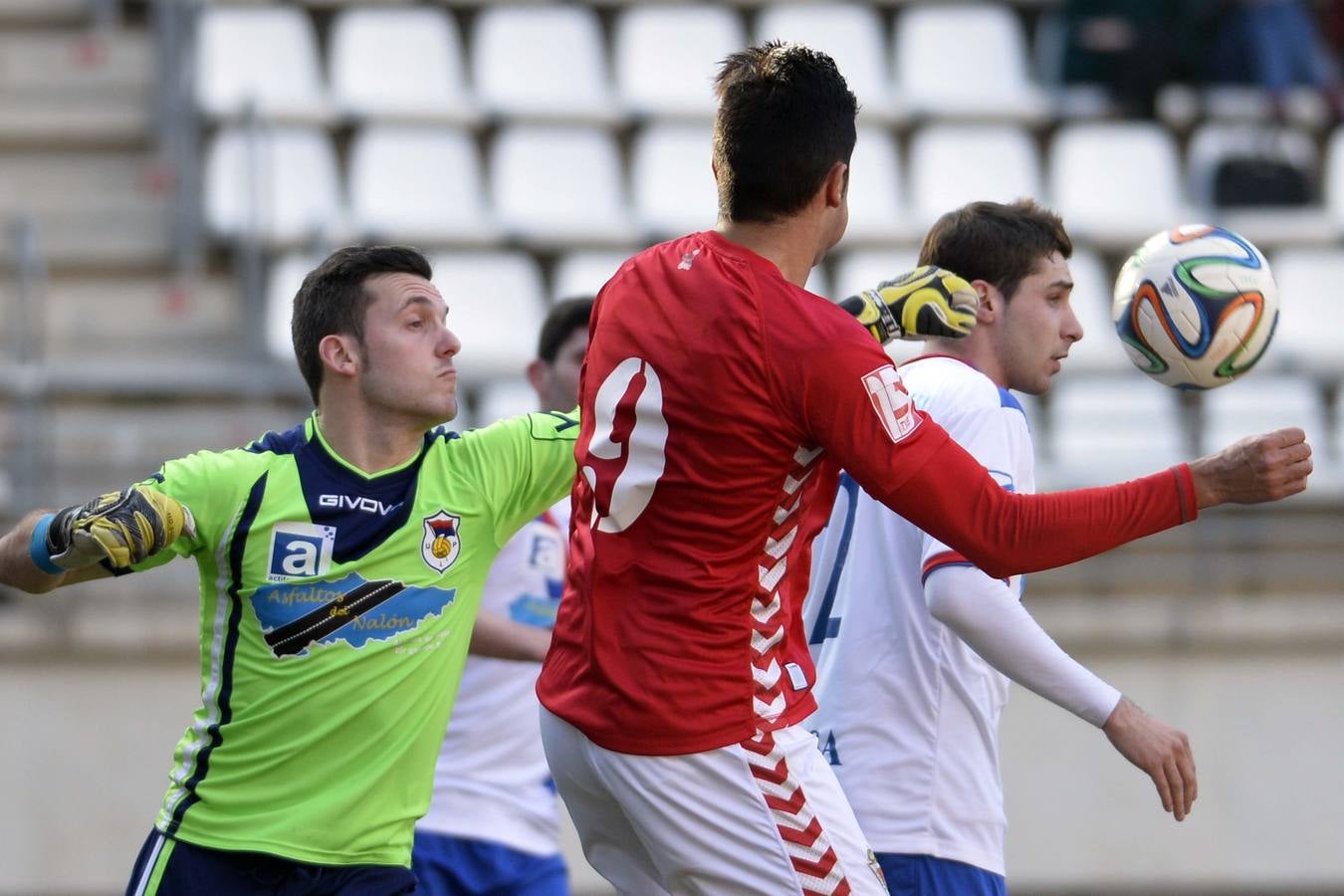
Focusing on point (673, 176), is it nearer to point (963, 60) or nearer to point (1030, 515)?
point (963, 60)

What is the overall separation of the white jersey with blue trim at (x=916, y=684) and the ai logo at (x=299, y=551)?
1009 mm

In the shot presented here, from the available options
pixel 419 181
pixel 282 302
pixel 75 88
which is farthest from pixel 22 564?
pixel 75 88

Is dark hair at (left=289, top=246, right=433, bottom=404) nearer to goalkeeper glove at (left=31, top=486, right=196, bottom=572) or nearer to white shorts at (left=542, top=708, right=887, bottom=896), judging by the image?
goalkeeper glove at (left=31, top=486, right=196, bottom=572)

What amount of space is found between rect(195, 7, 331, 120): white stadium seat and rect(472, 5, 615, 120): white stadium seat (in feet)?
2.99

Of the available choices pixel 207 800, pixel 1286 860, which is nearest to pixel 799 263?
pixel 207 800

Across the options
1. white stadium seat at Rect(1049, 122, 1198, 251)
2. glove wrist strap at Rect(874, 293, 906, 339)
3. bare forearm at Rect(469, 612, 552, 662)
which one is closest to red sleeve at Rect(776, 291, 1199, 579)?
glove wrist strap at Rect(874, 293, 906, 339)

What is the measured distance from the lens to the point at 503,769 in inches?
191

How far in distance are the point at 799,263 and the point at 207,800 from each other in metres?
1.54

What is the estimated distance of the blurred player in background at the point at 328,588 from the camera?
3.42 meters

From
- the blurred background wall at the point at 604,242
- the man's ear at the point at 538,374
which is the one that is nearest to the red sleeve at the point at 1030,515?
the man's ear at the point at 538,374

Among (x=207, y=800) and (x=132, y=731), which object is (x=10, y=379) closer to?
(x=132, y=731)

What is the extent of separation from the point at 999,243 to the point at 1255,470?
1.04m

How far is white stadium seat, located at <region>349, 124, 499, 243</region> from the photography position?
8.87 meters

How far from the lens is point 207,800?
3461 mm
